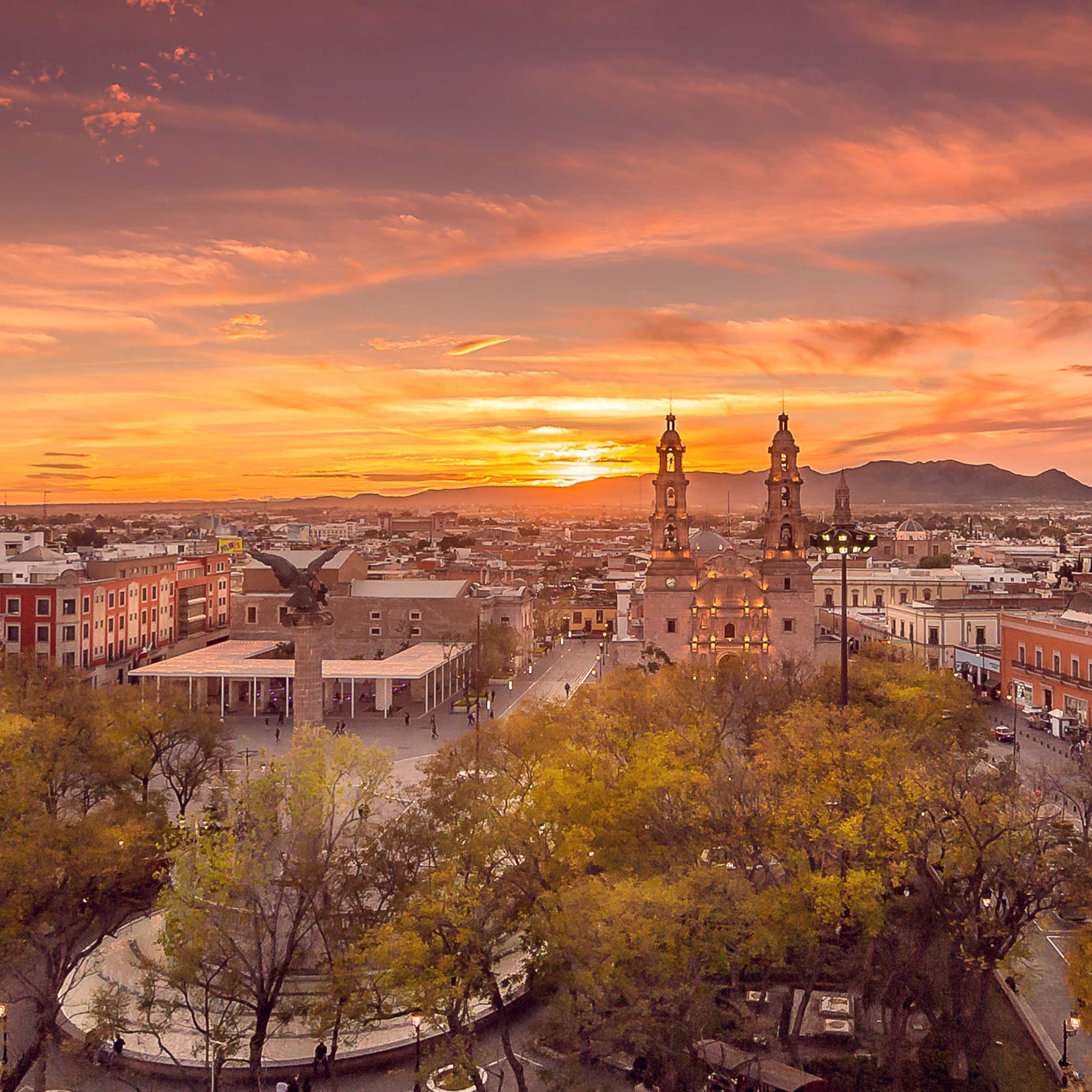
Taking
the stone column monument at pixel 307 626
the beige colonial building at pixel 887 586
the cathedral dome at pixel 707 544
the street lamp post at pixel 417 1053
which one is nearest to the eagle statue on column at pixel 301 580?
the stone column monument at pixel 307 626

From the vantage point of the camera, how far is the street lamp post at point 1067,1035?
20.2 metres

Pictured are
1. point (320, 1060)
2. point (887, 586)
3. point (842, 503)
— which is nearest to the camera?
point (320, 1060)

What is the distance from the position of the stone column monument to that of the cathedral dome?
6789 centimetres

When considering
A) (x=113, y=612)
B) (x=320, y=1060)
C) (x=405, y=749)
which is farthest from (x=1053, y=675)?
(x=113, y=612)

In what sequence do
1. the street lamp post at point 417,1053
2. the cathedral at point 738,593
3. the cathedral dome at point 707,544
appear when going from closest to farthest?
1. the street lamp post at point 417,1053
2. the cathedral at point 738,593
3. the cathedral dome at point 707,544

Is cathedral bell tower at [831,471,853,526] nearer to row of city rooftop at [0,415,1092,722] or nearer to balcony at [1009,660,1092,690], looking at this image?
row of city rooftop at [0,415,1092,722]

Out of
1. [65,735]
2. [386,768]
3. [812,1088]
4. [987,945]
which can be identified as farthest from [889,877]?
[65,735]

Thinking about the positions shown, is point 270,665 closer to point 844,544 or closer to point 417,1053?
point 417,1053

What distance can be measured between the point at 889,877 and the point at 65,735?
74.8 feet

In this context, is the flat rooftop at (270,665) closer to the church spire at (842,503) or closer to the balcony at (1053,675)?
the balcony at (1053,675)

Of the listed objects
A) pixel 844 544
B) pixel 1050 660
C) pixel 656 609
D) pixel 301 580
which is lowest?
pixel 1050 660

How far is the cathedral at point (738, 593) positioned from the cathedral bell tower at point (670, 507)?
0.10 metres

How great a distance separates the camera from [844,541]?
2736 centimetres

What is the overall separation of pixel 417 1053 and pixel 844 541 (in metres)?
16.9
